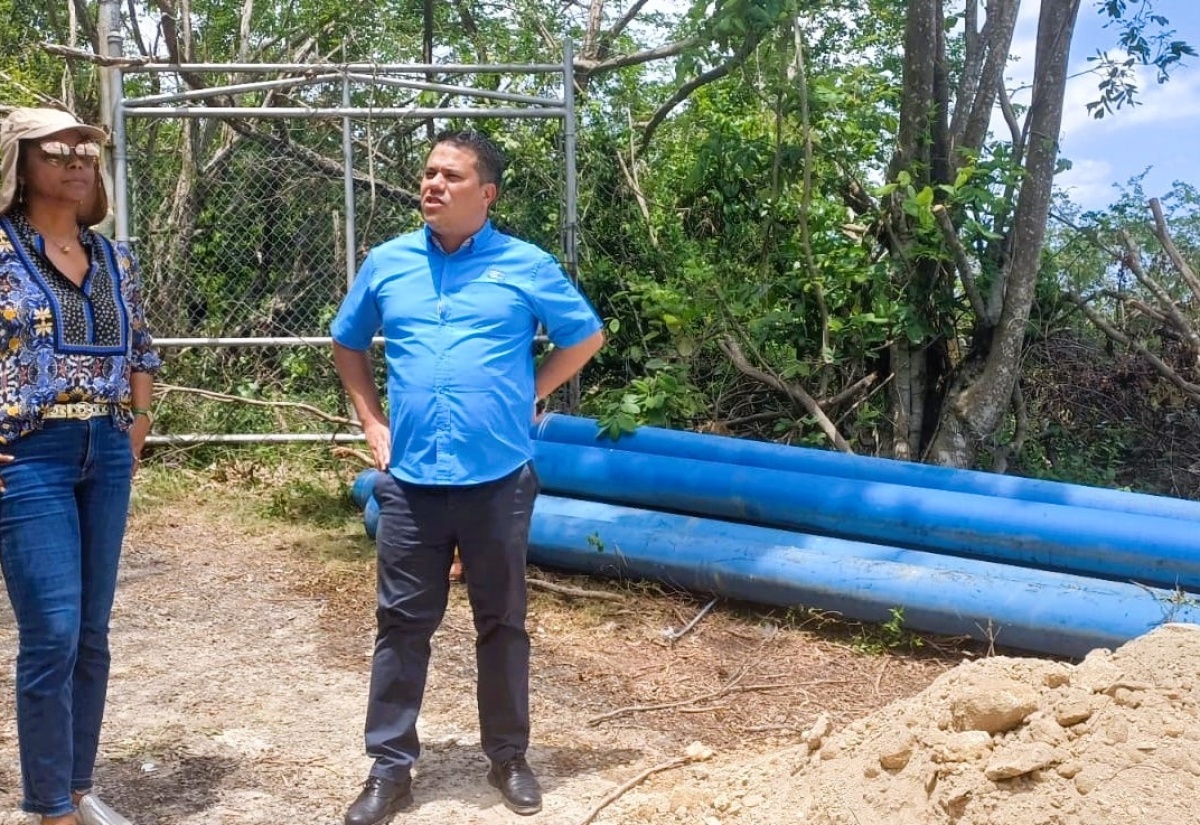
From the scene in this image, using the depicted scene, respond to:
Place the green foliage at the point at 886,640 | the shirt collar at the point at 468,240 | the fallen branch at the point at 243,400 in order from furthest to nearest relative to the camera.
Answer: the fallen branch at the point at 243,400 < the green foliage at the point at 886,640 < the shirt collar at the point at 468,240

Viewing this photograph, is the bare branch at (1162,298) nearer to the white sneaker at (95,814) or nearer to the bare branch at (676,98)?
the bare branch at (676,98)

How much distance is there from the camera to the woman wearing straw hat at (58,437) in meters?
3.12

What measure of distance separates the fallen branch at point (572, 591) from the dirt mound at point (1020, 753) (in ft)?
7.00

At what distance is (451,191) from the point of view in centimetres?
356

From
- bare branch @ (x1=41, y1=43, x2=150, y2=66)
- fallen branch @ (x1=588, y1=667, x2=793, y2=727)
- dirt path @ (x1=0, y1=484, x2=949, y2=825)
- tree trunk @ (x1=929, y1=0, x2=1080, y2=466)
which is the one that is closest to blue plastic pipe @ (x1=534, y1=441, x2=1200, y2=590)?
dirt path @ (x1=0, y1=484, x2=949, y2=825)

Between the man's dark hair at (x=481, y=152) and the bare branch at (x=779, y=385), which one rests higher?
the man's dark hair at (x=481, y=152)

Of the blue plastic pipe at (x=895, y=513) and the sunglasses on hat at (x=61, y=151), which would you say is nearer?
the sunglasses on hat at (x=61, y=151)

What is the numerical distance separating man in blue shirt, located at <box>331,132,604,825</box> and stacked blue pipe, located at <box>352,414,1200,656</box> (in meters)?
2.03

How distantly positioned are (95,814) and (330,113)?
17.0 feet

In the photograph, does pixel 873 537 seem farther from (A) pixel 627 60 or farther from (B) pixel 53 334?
(A) pixel 627 60

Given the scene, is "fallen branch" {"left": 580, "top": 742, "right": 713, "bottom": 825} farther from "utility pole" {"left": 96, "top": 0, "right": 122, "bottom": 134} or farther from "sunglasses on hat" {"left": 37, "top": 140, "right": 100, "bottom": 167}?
"utility pole" {"left": 96, "top": 0, "right": 122, "bottom": 134}

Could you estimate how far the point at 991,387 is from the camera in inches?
283

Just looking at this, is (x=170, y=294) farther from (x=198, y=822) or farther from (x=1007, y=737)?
(x=1007, y=737)

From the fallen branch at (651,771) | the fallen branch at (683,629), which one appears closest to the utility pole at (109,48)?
the fallen branch at (683,629)
